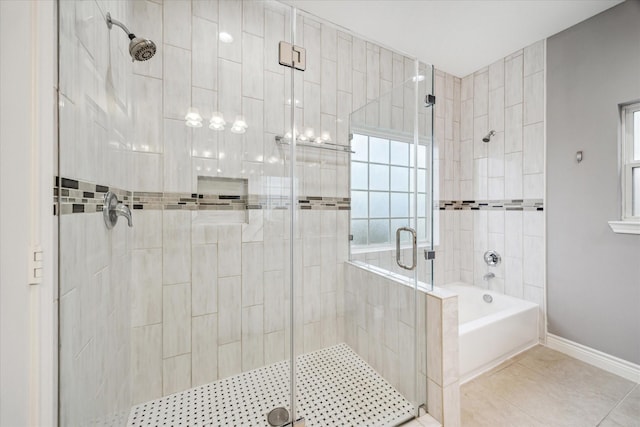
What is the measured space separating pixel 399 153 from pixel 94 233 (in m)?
1.73

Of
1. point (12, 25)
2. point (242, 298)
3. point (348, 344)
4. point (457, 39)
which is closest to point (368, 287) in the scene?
point (348, 344)

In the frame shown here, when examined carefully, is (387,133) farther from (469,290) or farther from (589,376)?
(589,376)

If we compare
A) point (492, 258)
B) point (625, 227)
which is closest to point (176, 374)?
point (492, 258)

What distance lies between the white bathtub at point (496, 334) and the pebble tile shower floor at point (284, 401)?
0.68 m

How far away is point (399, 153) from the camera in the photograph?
5.94 feet

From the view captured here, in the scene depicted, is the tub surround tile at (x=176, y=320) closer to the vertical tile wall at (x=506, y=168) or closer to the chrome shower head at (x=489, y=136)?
the vertical tile wall at (x=506, y=168)

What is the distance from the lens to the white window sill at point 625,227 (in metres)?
1.73

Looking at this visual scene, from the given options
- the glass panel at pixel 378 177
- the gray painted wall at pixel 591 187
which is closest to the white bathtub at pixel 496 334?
the gray painted wall at pixel 591 187

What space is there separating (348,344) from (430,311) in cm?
77

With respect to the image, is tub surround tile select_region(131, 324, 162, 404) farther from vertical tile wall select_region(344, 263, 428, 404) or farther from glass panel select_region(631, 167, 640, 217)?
glass panel select_region(631, 167, 640, 217)

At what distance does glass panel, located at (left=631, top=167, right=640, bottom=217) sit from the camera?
182 centimetres

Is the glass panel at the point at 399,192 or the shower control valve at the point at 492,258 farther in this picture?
the shower control valve at the point at 492,258

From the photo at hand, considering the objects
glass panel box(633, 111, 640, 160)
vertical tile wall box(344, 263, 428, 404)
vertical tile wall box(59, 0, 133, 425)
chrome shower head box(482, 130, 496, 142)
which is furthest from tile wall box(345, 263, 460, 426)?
chrome shower head box(482, 130, 496, 142)

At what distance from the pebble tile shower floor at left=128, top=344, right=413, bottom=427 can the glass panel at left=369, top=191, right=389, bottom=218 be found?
1.07m
